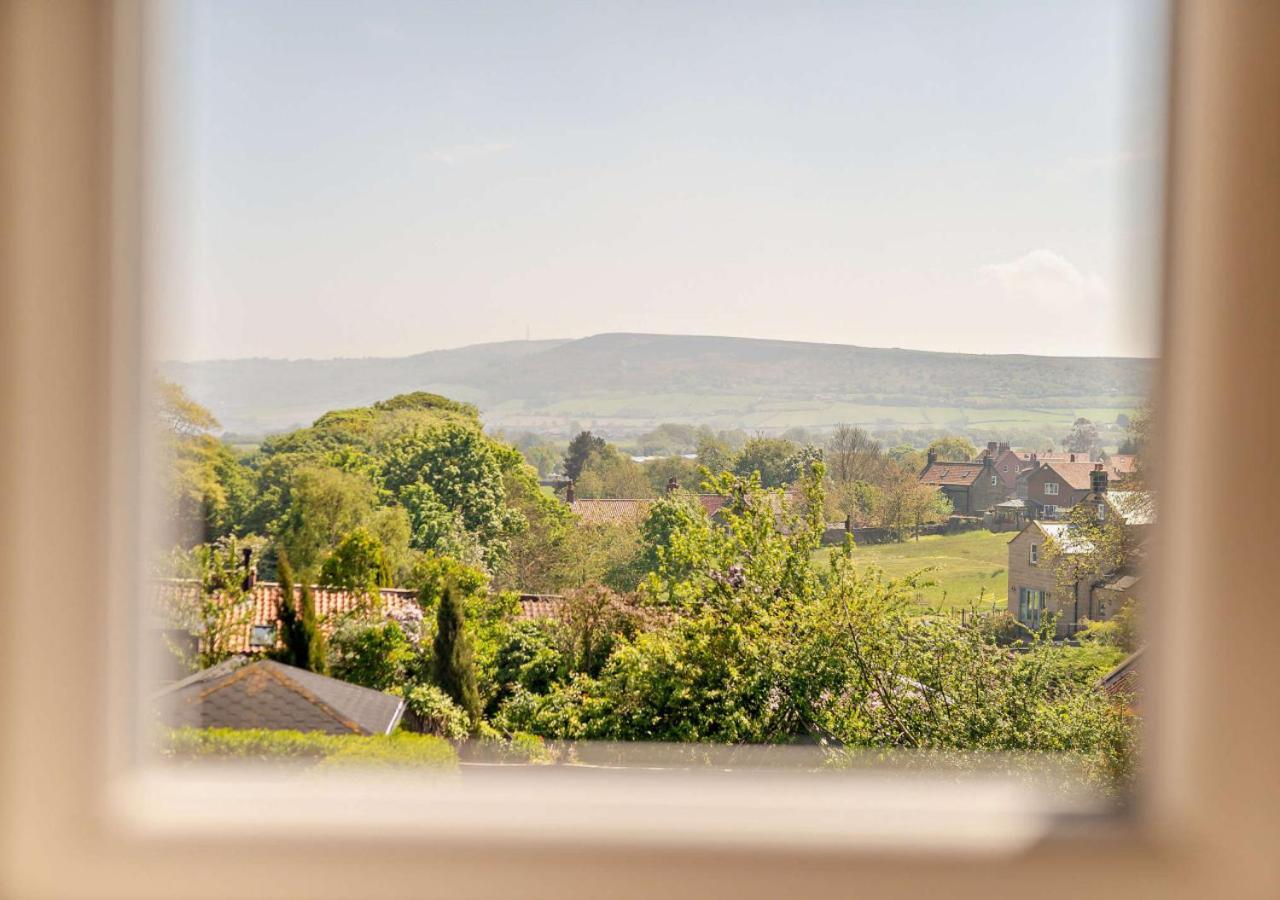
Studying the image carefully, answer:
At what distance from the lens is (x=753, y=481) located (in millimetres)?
1805

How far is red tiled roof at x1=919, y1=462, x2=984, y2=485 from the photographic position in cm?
178

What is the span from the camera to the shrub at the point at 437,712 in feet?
5.69

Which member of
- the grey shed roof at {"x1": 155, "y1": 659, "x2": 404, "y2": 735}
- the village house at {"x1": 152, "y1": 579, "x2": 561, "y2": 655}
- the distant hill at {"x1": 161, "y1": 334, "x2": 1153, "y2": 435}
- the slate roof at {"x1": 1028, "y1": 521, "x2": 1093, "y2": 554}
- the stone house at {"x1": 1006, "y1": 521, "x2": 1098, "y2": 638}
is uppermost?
the distant hill at {"x1": 161, "y1": 334, "x2": 1153, "y2": 435}

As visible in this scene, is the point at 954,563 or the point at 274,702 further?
the point at 954,563

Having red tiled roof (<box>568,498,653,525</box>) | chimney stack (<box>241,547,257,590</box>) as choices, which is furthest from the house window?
chimney stack (<box>241,547,257,590</box>)

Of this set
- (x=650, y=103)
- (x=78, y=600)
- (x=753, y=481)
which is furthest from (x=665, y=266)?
(x=78, y=600)

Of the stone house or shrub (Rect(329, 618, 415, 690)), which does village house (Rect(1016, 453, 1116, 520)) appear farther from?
shrub (Rect(329, 618, 415, 690))

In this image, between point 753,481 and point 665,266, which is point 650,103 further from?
point 753,481

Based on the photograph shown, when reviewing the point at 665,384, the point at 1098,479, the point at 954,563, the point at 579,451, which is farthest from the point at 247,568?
the point at 1098,479

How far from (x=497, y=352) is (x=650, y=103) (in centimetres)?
55

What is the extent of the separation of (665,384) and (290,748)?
3.04 ft

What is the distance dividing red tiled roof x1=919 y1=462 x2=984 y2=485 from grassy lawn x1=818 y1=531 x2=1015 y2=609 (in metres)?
0.10

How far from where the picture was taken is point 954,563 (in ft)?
5.82

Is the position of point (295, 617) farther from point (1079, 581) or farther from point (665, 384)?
point (1079, 581)
